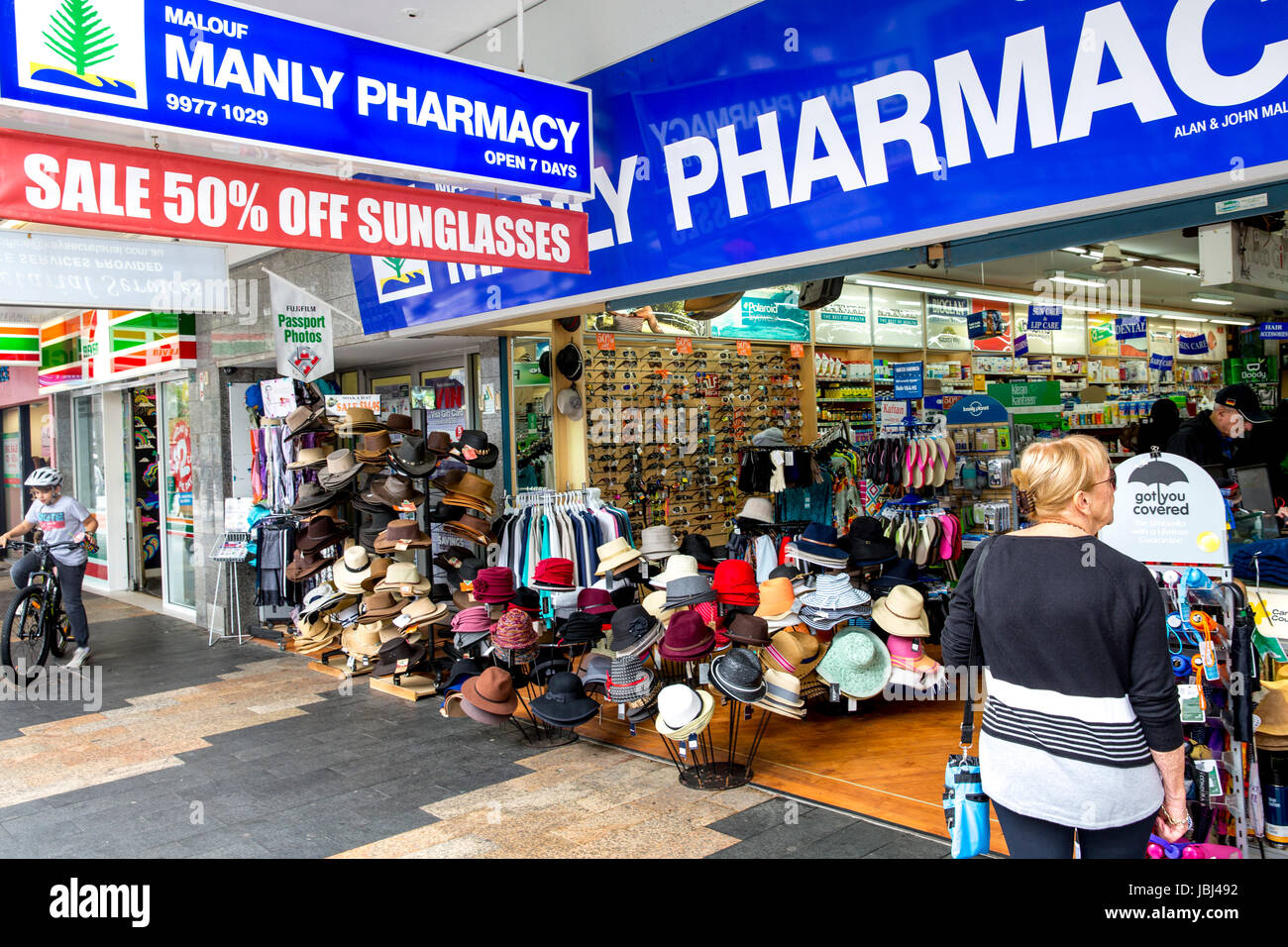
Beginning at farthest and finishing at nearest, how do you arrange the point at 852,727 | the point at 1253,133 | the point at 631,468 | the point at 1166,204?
the point at 631,468, the point at 852,727, the point at 1166,204, the point at 1253,133

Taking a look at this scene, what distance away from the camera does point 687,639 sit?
14.8 feet

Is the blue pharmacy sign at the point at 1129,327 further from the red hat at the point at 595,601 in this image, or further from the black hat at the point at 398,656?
the black hat at the point at 398,656

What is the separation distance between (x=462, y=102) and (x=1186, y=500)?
327cm

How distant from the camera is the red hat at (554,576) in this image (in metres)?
5.59

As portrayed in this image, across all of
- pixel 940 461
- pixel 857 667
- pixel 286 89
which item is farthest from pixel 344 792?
pixel 940 461

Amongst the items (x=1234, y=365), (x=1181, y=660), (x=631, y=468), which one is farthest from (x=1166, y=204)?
(x=1234, y=365)

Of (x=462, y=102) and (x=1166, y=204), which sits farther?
(x=462, y=102)

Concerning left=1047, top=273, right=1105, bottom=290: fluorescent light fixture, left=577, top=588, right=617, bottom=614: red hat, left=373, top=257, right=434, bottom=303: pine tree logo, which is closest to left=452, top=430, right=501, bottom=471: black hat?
left=373, top=257, right=434, bottom=303: pine tree logo

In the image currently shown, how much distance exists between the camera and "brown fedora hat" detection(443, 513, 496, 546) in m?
6.69

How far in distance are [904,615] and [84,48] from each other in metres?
4.16

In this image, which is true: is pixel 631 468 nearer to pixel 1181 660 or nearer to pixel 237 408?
pixel 237 408

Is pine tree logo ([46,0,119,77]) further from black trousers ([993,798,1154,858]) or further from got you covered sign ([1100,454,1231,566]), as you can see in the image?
got you covered sign ([1100,454,1231,566])

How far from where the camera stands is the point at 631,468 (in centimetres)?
855

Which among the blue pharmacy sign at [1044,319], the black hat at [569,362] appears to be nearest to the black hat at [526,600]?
the black hat at [569,362]
